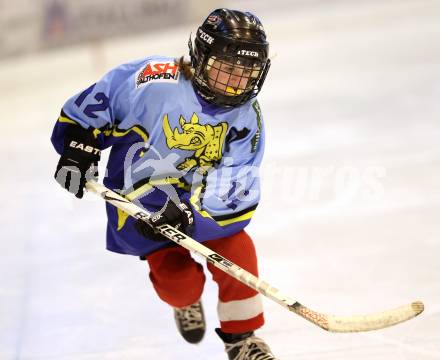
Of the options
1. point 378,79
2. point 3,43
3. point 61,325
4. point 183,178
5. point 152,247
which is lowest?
point 3,43

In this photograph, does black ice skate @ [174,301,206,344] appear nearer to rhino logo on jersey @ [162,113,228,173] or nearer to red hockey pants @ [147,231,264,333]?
red hockey pants @ [147,231,264,333]

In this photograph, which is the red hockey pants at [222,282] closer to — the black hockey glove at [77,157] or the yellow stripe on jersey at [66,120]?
the black hockey glove at [77,157]

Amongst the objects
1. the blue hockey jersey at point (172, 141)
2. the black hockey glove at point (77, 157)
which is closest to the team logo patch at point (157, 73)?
the blue hockey jersey at point (172, 141)

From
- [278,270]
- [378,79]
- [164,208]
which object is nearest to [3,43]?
[378,79]

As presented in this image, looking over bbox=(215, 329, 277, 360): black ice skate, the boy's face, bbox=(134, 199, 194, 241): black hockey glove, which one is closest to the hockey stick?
bbox=(134, 199, 194, 241): black hockey glove

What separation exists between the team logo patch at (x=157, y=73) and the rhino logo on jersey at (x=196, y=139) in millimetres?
108

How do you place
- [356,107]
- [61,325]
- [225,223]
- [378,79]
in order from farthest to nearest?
[378,79]
[356,107]
[61,325]
[225,223]

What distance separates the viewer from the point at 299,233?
335cm

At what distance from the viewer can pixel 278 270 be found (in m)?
3.01

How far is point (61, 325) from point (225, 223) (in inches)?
29.7

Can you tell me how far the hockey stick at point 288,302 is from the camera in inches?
76.7

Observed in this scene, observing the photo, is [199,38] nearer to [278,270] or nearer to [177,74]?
[177,74]

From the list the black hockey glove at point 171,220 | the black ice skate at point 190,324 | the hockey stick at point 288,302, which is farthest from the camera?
the black ice skate at point 190,324

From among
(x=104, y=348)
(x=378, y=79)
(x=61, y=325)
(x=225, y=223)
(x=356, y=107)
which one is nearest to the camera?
(x=225, y=223)
